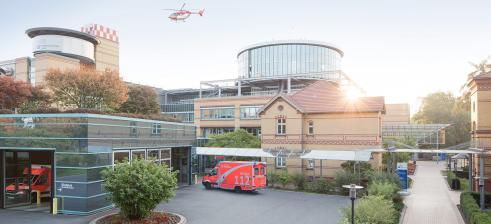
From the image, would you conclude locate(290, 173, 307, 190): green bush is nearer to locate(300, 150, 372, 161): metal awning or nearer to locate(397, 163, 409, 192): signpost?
locate(300, 150, 372, 161): metal awning

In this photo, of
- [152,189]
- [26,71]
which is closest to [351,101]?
[152,189]

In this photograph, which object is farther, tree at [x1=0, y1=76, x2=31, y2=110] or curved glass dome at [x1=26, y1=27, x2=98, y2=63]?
curved glass dome at [x1=26, y1=27, x2=98, y2=63]

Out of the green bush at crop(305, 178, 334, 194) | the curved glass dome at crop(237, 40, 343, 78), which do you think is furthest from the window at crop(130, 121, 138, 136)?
the curved glass dome at crop(237, 40, 343, 78)

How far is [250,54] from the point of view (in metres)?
88.7

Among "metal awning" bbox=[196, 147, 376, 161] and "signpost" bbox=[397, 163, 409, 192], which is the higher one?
"metal awning" bbox=[196, 147, 376, 161]

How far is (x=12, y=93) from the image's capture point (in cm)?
3534

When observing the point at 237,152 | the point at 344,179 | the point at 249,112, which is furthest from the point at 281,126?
the point at 249,112

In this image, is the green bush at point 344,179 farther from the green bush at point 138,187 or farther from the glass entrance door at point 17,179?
the glass entrance door at point 17,179

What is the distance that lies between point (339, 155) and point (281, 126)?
24.3ft

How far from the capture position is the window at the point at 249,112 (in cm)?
5756

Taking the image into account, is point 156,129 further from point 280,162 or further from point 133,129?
point 280,162

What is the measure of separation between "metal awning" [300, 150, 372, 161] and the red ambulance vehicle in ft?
15.4

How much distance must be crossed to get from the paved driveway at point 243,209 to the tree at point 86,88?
14.6 metres

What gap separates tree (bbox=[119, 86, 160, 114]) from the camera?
46.2 m
